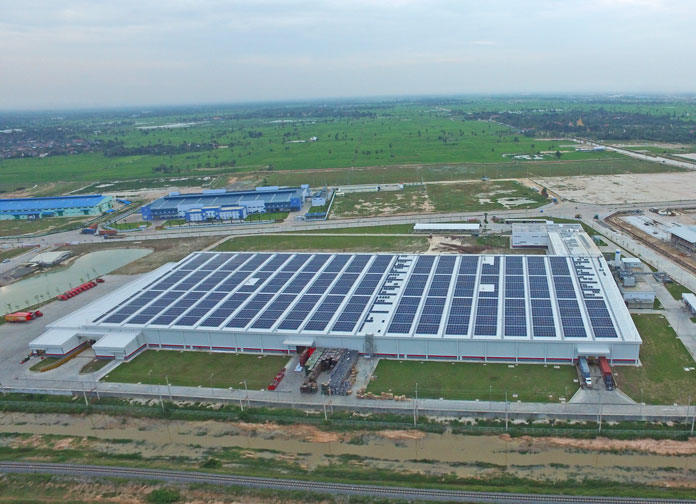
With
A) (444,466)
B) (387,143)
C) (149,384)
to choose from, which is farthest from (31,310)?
(387,143)

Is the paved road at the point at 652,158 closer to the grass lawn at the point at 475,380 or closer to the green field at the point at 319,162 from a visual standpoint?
the green field at the point at 319,162

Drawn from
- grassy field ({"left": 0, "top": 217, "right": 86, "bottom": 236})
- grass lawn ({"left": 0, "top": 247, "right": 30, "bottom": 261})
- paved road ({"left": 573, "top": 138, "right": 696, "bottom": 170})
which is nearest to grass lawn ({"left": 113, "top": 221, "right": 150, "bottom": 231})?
grassy field ({"left": 0, "top": 217, "right": 86, "bottom": 236})

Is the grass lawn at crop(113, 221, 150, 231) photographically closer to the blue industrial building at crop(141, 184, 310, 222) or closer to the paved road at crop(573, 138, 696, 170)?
the blue industrial building at crop(141, 184, 310, 222)

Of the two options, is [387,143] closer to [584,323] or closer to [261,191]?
[261,191]

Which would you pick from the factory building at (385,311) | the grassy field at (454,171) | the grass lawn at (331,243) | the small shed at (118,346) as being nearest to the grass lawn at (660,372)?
the factory building at (385,311)

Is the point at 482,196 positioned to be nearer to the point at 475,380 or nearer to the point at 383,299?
the point at 383,299

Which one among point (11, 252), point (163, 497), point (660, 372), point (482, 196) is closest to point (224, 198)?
point (11, 252)
